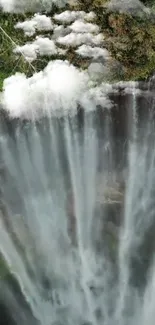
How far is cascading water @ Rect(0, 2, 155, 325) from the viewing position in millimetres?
13812

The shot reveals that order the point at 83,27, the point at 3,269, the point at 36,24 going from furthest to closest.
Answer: the point at 3,269, the point at 36,24, the point at 83,27

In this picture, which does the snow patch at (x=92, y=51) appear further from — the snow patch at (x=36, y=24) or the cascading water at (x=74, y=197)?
the snow patch at (x=36, y=24)

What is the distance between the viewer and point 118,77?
13.8 m

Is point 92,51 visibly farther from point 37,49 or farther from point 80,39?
point 37,49

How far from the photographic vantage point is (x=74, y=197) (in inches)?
564

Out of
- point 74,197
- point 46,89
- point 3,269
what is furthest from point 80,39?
point 3,269

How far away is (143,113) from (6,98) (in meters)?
3.46

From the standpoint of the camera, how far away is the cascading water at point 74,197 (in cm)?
1381

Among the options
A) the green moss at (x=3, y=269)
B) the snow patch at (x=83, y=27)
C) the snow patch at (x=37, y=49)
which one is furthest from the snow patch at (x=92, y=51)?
the green moss at (x=3, y=269)

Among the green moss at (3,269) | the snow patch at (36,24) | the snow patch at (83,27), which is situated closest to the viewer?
the snow patch at (83,27)

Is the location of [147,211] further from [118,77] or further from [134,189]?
[118,77]

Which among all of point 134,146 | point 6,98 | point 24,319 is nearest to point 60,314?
point 24,319

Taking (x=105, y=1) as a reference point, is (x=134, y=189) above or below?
below

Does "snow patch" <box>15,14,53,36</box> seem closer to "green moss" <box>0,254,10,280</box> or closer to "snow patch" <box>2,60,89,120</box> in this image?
"snow patch" <box>2,60,89,120</box>
